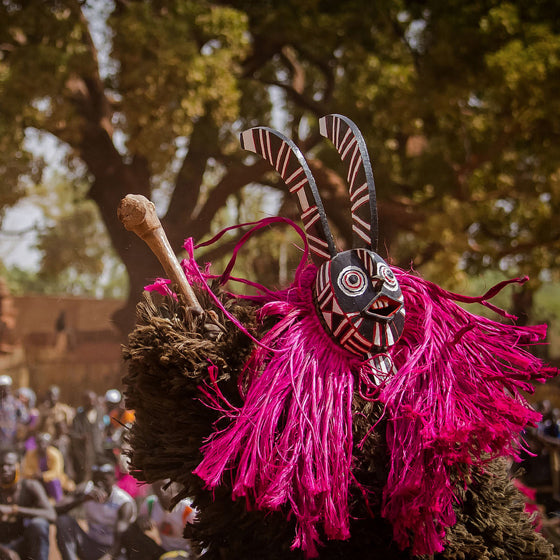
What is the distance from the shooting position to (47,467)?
5.67 meters

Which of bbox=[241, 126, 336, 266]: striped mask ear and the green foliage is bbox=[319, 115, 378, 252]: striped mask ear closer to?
bbox=[241, 126, 336, 266]: striped mask ear

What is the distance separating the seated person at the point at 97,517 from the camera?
3.42 m

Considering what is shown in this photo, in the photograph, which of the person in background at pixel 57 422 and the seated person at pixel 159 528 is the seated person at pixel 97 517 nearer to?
the seated person at pixel 159 528

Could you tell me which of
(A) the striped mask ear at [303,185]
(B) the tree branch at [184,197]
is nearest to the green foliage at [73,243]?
(B) the tree branch at [184,197]

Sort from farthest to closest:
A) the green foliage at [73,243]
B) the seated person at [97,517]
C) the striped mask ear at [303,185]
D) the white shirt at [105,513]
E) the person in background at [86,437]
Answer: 1. the green foliage at [73,243]
2. the person in background at [86,437]
3. the white shirt at [105,513]
4. the seated person at [97,517]
5. the striped mask ear at [303,185]

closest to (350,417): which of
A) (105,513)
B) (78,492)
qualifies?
(105,513)

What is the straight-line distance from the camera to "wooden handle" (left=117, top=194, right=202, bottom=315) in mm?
1524

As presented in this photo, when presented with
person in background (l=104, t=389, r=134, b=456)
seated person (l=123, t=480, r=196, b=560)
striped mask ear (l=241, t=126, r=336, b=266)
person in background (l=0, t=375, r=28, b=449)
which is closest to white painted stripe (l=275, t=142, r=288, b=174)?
striped mask ear (l=241, t=126, r=336, b=266)

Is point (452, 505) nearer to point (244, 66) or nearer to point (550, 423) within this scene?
point (550, 423)

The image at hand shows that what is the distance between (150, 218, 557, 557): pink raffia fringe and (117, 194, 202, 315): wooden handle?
2.5 inches

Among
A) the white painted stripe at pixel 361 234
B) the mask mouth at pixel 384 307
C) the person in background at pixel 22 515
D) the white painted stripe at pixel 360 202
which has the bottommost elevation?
the person in background at pixel 22 515

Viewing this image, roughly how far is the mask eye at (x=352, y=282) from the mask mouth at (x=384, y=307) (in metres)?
0.05

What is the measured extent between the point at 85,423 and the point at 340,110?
5453 mm

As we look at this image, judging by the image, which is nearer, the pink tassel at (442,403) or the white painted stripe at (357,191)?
the pink tassel at (442,403)
